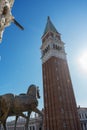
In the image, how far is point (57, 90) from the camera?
29984 millimetres

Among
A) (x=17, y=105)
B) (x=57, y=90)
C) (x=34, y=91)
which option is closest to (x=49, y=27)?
(x=57, y=90)

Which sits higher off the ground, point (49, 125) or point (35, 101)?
point (35, 101)

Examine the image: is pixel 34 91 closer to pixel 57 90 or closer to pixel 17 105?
pixel 17 105

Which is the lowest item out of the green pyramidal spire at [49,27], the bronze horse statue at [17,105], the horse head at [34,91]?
the bronze horse statue at [17,105]

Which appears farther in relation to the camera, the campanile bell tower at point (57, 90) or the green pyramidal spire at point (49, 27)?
the green pyramidal spire at point (49, 27)

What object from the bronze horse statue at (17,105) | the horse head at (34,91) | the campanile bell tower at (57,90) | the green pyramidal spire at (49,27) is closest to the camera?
the bronze horse statue at (17,105)

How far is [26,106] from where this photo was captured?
5.17 metres

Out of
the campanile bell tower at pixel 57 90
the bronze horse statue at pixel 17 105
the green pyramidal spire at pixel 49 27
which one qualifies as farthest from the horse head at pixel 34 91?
the green pyramidal spire at pixel 49 27

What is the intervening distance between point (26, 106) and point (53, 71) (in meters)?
27.1

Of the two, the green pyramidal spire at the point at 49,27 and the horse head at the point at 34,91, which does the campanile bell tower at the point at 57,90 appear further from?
the horse head at the point at 34,91

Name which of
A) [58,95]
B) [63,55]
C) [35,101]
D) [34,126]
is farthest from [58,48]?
[35,101]

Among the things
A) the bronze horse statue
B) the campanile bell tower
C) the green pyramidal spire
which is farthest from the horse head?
the green pyramidal spire

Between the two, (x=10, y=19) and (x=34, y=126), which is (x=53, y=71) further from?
(x=10, y=19)

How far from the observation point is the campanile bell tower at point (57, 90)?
1100 inches
